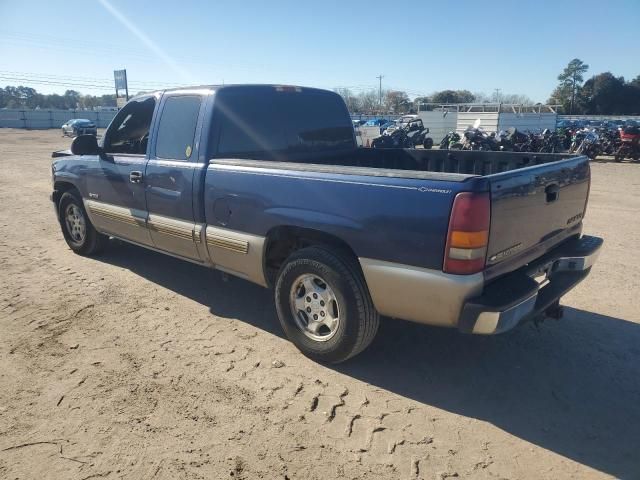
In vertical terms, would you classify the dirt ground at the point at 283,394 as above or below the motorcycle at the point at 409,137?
below

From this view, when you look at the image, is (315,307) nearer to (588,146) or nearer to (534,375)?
(534,375)

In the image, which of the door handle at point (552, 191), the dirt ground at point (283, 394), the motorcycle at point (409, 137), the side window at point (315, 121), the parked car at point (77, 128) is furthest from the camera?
the parked car at point (77, 128)

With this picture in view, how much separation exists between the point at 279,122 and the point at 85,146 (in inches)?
90.7

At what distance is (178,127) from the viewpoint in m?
4.35

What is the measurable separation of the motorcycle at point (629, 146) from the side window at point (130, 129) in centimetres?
1817

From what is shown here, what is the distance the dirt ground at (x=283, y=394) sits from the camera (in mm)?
2561

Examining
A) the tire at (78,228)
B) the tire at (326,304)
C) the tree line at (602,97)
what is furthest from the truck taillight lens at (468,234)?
the tree line at (602,97)

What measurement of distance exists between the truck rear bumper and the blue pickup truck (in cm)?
1

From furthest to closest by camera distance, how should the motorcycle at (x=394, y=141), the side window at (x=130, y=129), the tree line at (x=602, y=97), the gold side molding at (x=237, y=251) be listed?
1. the tree line at (x=602, y=97)
2. the motorcycle at (x=394, y=141)
3. the side window at (x=130, y=129)
4. the gold side molding at (x=237, y=251)

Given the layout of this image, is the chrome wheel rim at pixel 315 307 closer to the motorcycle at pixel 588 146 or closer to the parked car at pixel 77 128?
the motorcycle at pixel 588 146

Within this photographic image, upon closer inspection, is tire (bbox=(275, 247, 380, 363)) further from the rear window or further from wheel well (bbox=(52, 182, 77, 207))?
wheel well (bbox=(52, 182, 77, 207))

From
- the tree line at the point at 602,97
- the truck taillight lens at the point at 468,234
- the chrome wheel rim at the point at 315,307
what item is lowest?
the chrome wheel rim at the point at 315,307

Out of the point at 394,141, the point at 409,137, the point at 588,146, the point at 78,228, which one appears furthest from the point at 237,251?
the point at 409,137

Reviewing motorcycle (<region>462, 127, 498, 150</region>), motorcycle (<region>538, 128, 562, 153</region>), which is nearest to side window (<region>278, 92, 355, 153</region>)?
motorcycle (<region>462, 127, 498, 150</region>)
